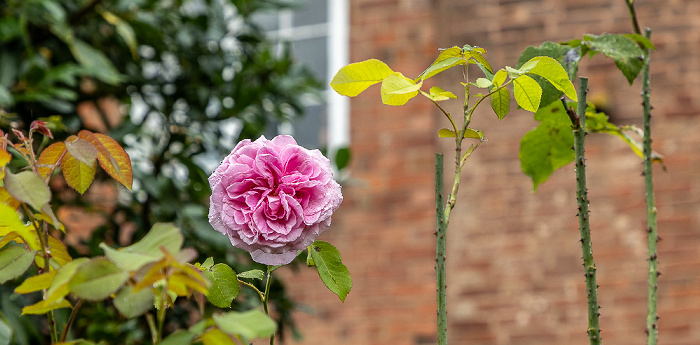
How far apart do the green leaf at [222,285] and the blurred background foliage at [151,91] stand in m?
1.13

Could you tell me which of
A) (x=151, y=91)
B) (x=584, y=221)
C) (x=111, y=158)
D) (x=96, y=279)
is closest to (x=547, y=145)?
(x=584, y=221)

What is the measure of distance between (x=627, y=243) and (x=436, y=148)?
101 centimetres

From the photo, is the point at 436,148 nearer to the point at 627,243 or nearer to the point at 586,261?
the point at 627,243

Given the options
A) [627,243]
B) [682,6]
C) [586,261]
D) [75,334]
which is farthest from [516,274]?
[586,261]

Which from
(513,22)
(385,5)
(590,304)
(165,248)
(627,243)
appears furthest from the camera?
(385,5)

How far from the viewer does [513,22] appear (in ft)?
13.1

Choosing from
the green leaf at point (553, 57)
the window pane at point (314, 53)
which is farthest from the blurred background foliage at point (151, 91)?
the window pane at point (314, 53)

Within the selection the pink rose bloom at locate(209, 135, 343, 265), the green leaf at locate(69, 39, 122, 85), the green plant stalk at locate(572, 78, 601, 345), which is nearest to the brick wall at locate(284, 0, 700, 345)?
the green leaf at locate(69, 39, 122, 85)

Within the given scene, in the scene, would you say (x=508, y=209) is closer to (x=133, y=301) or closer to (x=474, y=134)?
(x=474, y=134)

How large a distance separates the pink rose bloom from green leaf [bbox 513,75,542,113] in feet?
0.71

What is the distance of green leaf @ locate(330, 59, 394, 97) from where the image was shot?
89cm

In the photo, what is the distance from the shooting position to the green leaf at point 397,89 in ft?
2.73

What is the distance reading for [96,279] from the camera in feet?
2.12

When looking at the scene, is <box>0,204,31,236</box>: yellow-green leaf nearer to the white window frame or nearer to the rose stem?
the rose stem
